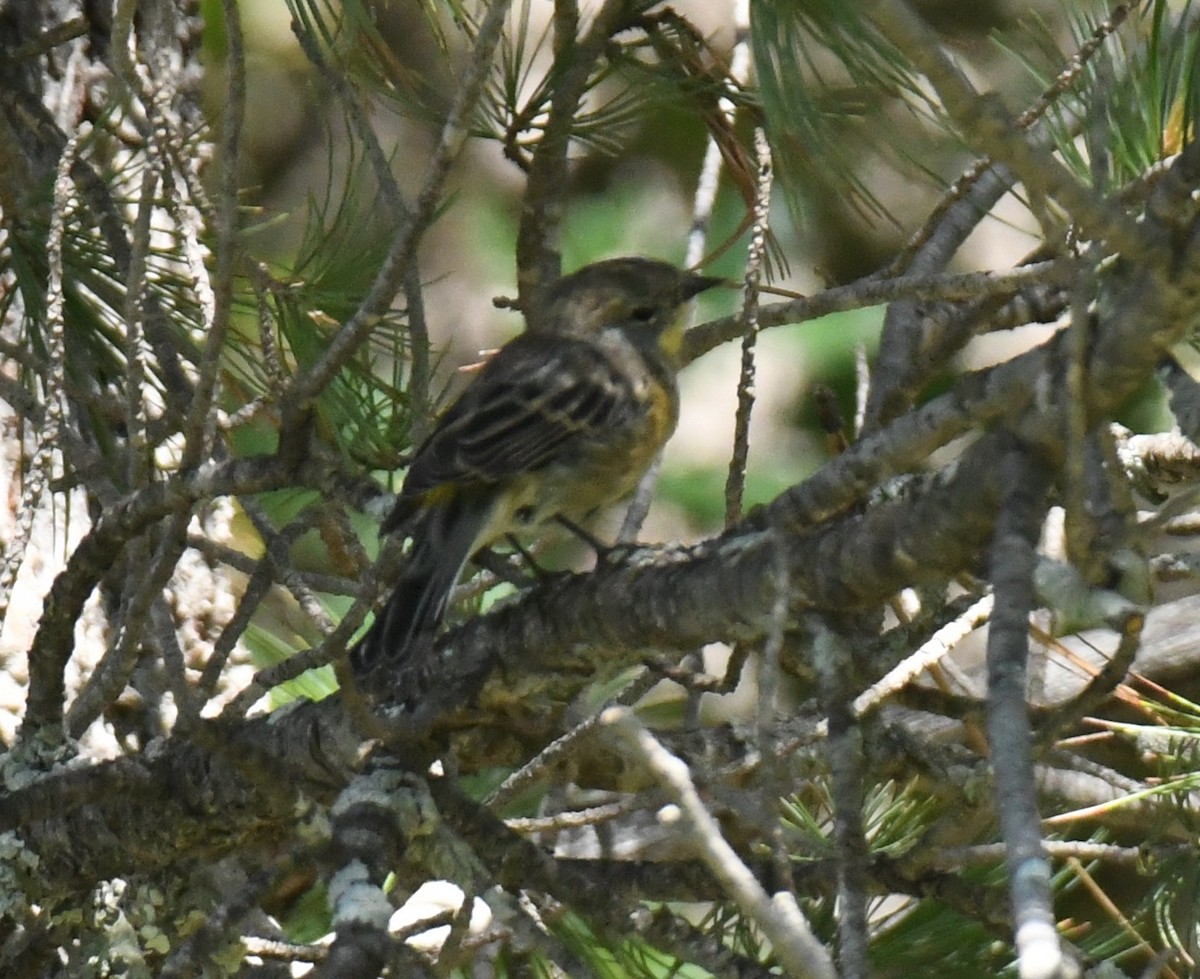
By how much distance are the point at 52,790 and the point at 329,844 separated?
93 centimetres

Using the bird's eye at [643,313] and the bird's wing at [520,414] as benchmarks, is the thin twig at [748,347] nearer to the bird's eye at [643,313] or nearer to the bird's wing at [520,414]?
the bird's wing at [520,414]

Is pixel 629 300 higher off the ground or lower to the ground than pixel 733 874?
higher

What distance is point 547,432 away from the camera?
131 inches

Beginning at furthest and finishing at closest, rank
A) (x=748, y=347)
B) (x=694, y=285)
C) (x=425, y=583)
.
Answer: (x=694, y=285), (x=425, y=583), (x=748, y=347)

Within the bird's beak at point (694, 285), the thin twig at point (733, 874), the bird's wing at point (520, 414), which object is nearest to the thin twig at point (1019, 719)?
the thin twig at point (733, 874)

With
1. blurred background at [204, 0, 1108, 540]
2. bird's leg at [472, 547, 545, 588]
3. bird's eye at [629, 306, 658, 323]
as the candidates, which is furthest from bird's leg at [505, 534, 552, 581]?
blurred background at [204, 0, 1108, 540]

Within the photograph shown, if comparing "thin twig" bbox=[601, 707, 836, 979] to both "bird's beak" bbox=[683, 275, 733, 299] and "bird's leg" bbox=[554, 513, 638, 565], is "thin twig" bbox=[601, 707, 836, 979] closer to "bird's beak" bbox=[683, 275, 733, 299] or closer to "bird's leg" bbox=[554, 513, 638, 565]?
"bird's leg" bbox=[554, 513, 638, 565]

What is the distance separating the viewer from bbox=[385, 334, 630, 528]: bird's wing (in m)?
2.98

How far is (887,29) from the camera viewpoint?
1.18 m

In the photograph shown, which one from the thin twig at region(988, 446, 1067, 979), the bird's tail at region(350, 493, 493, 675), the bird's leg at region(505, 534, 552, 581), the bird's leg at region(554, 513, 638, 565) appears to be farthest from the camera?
the bird's leg at region(505, 534, 552, 581)

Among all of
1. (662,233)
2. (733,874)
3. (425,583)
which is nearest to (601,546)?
(425,583)

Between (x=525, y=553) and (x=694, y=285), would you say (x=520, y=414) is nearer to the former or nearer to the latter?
(x=525, y=553)

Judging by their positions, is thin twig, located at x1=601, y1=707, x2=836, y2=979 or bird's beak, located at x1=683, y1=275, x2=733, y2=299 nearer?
thin twig, located at x1=601, y1=707, x2=836, y2=979

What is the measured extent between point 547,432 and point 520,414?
0.07m
